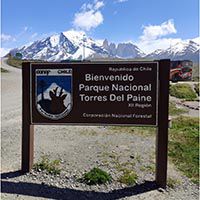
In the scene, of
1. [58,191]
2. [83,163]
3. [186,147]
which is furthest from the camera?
[186,147]

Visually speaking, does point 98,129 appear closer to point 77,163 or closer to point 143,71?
point 77,163

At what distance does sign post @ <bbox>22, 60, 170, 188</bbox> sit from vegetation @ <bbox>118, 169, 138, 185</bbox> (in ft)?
1.40

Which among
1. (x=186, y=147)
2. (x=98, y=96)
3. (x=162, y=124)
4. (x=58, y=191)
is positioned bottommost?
(x=58, y=191)

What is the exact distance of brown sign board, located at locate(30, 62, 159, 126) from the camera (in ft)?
20.8

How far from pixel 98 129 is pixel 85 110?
4312mm

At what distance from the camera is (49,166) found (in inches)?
272

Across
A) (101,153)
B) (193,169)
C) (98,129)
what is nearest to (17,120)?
(98,129)

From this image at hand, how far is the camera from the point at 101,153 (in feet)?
26.5

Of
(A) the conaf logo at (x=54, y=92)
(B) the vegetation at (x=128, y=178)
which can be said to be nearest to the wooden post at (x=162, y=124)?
(B) the vegetation at (x=128, y=178)

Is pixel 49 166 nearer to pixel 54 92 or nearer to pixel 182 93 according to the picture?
pixel 54 92

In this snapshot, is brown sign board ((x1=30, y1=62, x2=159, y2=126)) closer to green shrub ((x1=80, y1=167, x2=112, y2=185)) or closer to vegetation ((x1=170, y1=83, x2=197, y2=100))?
green shrub ((x1=80, y1=167, x2=112, y2=185))

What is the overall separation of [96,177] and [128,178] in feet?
1.86

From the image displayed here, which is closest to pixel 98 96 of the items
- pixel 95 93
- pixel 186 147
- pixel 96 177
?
pixel 95 93

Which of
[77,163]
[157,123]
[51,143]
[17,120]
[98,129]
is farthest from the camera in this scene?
[17,120]
